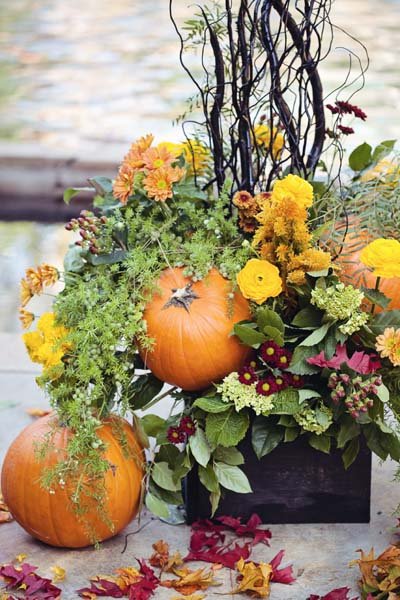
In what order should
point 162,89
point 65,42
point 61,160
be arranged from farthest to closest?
point 65,42
point 162,89
point 61,160

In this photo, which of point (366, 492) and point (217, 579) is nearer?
point (217, 579)

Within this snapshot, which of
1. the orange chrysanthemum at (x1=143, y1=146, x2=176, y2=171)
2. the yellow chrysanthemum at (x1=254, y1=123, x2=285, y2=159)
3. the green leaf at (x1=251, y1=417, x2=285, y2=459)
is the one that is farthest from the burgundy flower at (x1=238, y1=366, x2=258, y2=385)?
the yellow chrysanthemum at (x1=254, y1=123, x2=285, y2=159)

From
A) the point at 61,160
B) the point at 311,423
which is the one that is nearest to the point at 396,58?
the point at 61,160

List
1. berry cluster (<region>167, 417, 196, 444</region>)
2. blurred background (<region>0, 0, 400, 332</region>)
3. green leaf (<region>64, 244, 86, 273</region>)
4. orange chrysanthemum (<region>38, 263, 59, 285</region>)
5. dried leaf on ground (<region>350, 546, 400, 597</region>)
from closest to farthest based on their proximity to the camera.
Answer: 1. dried leaf on ground (<region>350, 546, 400, 597</region>)
2. berry cluster (<region>167, 417, 196, 444</region>)
3. orange chrysanthemum (<region>38, 263, 59, 285</region>)
4. green leaf (<region>64, 244, 86, 273</region>)
5. blurred background (<region>0, 0, 400, 332</region>)

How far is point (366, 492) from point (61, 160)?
3901mm

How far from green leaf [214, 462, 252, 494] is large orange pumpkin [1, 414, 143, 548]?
Result: 0.20 meters

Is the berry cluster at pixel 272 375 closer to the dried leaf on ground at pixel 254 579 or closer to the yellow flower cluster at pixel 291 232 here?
the yellow flower cluster at pixel 291 232

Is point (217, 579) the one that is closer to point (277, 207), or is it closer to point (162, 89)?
point (277, 207)

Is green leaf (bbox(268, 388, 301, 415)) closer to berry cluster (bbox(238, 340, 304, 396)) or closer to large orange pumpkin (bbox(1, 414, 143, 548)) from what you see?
berry cluster (bbox(238, 340, 304, 396))

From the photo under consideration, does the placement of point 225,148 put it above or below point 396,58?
below

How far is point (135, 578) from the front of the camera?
7.32 feet

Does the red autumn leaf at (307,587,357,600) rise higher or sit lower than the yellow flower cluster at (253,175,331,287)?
lower

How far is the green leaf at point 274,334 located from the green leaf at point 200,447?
273 mm

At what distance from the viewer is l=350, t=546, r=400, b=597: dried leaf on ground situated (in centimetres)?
211
